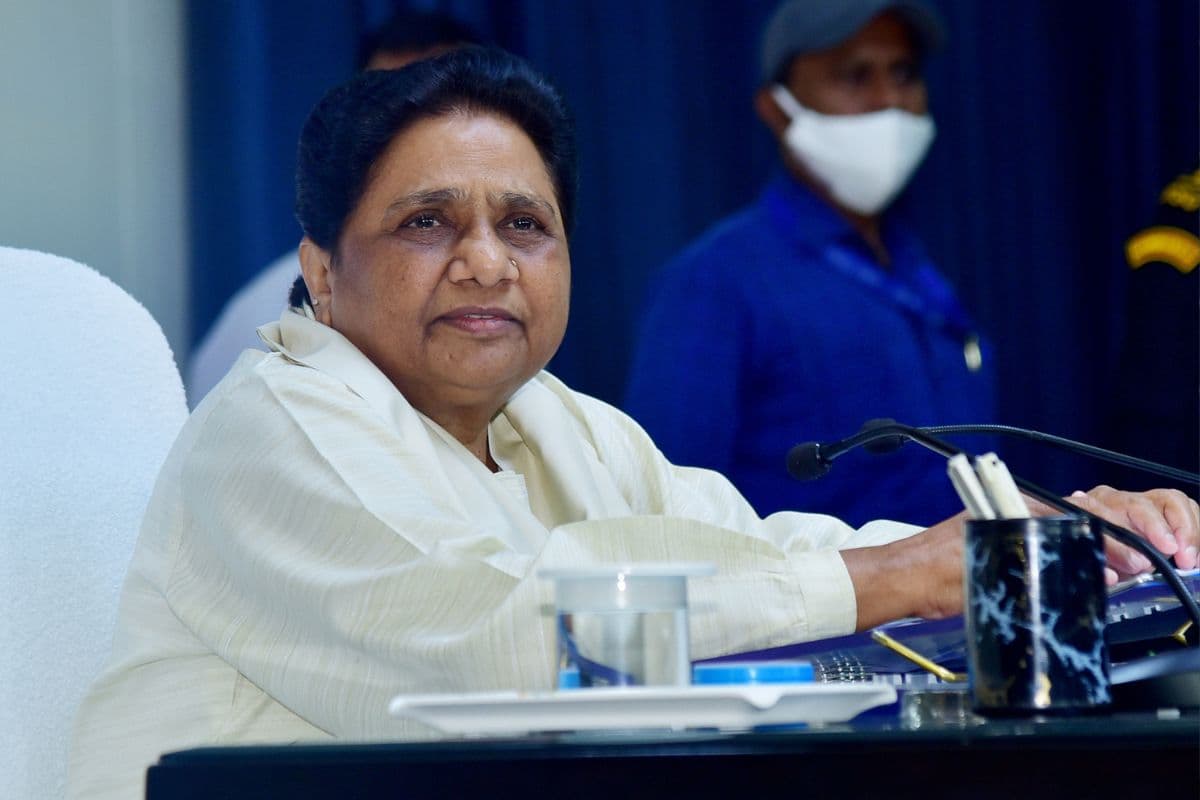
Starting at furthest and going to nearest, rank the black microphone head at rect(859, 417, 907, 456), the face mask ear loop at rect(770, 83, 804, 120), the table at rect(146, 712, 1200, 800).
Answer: the face mask ear loop at rect(770, 83, 804, 120) < the black microphone head at rect(859, 417, 907, 456) < the table at rect(146, 712, 1200, 800)

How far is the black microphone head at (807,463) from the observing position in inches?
38.8

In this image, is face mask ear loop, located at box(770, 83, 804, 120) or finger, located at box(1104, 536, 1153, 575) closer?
finger, located at box(1104, 536, 1153, 575)

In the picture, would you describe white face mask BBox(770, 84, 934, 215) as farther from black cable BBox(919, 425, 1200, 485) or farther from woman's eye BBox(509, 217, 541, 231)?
black cable BBox(919, 425, 1200, 485)

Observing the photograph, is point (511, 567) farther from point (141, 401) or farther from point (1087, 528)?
point (141, 401)

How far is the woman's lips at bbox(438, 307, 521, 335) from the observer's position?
1.28 m

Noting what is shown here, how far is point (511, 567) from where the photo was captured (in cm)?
88

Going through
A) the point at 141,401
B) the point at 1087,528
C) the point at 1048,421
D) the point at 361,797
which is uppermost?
the point at 1048,421

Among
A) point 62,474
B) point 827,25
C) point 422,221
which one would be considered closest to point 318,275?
point 422,221

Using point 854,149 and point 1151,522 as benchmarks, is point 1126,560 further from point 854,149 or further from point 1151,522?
point 854,149

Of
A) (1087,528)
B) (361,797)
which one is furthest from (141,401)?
(1087,528)

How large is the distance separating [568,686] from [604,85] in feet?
7.73

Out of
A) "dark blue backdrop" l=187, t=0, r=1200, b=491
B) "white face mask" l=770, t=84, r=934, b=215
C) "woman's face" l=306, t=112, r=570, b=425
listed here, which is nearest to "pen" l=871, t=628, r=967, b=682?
"woman's face" l=306, t=112, r=570, b=425

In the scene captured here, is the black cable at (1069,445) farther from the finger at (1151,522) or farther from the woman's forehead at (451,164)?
the woman's forehead at (451,164)

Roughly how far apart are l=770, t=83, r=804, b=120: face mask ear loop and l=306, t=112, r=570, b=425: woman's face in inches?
53.1
